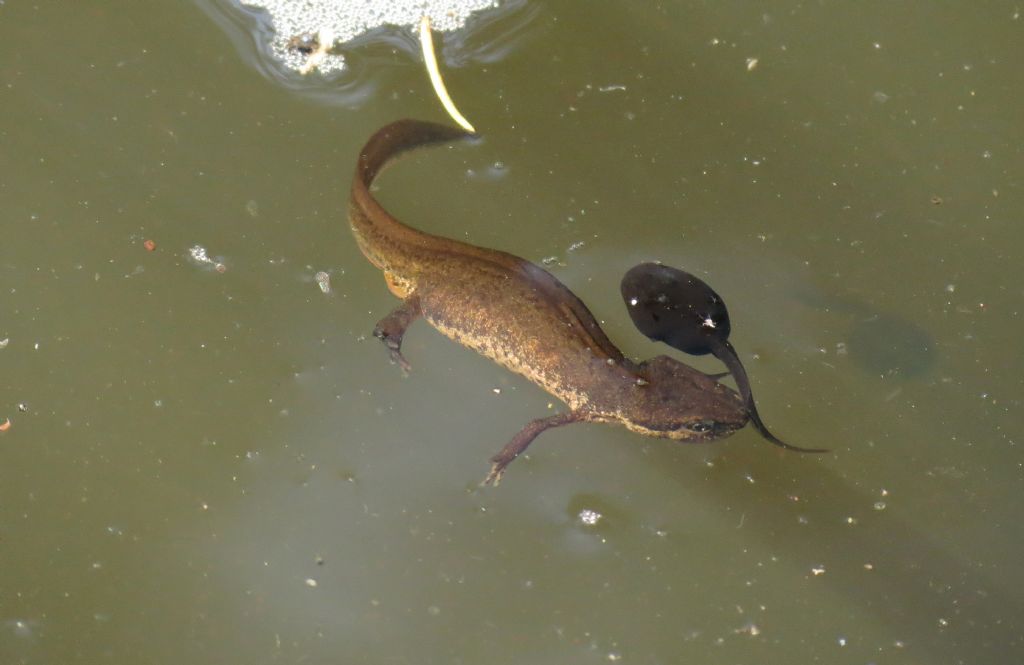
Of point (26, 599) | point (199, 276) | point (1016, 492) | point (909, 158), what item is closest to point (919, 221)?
point (909, 158)

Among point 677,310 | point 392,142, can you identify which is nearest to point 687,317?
point 677,310

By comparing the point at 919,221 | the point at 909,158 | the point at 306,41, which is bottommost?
the point at 919,221

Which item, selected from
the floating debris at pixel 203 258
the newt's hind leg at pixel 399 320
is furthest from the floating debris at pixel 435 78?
the floating debris at pixel 203 258

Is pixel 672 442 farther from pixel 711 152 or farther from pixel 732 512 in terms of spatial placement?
pixel 711 152

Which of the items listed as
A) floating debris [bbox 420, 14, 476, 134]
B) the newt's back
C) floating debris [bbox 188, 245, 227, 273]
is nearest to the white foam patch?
floating debris [bbox 420, 14, 476, 134]

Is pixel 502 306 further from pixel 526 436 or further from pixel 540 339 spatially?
pixel 526 436

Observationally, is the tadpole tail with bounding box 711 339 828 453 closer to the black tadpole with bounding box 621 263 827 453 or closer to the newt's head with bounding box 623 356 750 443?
the black tadpole with bounding box 621 263 827 453
